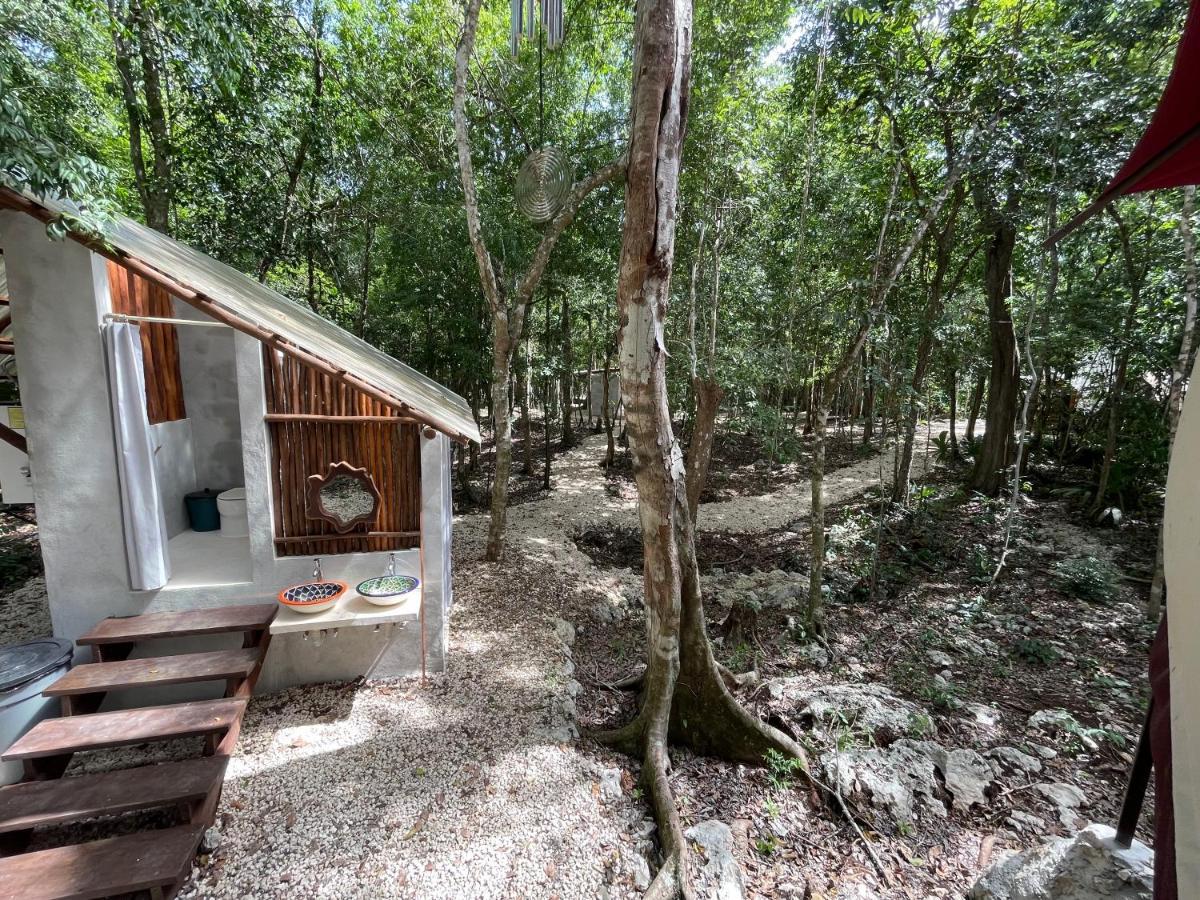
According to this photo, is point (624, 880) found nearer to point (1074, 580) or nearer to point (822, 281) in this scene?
point (1074, 580)

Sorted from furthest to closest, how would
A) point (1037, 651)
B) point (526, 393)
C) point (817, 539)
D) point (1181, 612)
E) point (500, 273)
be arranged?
point (526, 393)
point (500, 273)
point (817, 539)
point (1037, 651)
point (1181, 612)

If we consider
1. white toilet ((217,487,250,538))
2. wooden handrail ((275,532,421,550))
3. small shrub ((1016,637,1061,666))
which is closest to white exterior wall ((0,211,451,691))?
wooden handrail ((275,532,421,550))

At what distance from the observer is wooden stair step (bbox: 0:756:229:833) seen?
2.68 meters

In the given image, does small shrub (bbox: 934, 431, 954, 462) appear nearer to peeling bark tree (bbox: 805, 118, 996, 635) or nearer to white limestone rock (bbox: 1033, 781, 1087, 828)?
peeling bark tree (bbox: 805, 118, 996, 635)

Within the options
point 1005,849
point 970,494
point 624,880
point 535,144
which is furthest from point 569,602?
point 970,494

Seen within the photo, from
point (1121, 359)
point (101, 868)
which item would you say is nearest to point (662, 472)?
point (101, 868)

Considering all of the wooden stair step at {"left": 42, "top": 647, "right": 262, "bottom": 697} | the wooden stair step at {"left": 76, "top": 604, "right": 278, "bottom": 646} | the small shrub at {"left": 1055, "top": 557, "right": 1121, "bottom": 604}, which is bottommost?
the small shrub at {"left": 1055, "top": 557, "right": 1121, "bottom": 604}

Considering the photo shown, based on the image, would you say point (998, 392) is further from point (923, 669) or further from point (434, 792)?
point (434, 792)

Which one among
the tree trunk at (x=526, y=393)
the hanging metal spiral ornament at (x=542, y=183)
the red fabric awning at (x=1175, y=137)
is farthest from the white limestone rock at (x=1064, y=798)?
the tree trunk at (x=526, y=393)

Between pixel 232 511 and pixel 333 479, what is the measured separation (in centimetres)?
207

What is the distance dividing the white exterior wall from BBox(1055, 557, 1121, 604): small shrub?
8.59 meters

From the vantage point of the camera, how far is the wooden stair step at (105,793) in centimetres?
268

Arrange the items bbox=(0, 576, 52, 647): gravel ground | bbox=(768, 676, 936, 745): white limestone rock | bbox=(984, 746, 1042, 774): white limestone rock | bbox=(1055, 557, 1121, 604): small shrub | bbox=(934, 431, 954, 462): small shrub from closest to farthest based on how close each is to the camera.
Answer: bbox=(984, 746, 1042, 774): white limestone rock → bbox=(768, 676, 936, 745): white limestone rock → bbox=(0, 576, 52, 647): gravel ground → bbox=(1055, 557, 1121, 604): small shrub → bbox=(934, 431, 954, 462): small shrub

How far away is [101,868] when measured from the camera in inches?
99.4
